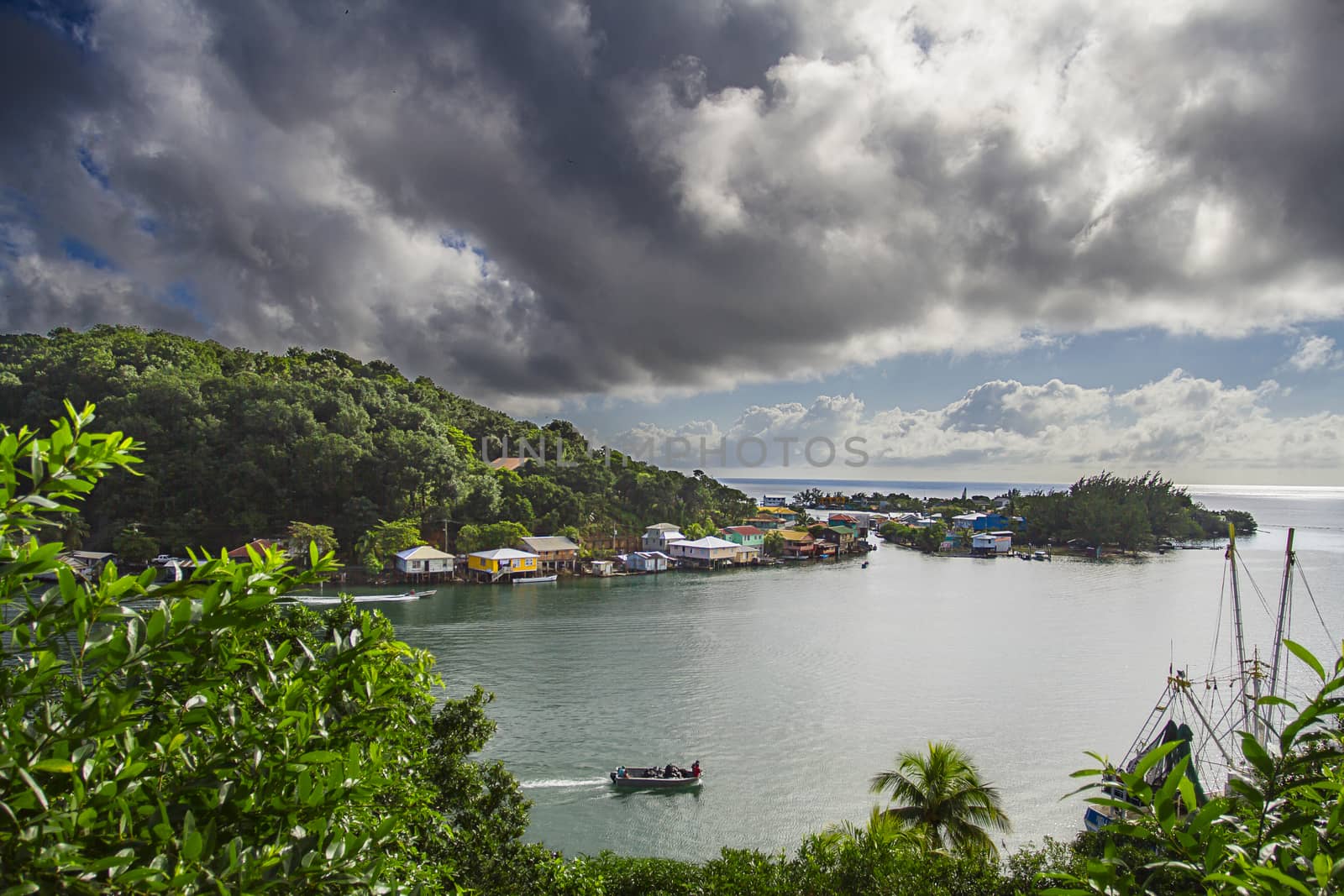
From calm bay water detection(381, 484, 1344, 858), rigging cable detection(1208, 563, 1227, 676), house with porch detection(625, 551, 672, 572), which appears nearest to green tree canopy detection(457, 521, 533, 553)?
calm bay water detection(381, 484, 1344, 858)

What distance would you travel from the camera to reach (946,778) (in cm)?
723

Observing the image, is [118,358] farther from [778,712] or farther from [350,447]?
[778,712]

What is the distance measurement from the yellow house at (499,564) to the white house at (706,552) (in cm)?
779

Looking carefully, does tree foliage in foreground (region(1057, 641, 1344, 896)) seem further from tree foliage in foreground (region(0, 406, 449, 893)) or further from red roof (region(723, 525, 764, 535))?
red roof (region(723, 525, 764, 535))

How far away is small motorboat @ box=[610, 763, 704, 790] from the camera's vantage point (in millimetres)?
9305

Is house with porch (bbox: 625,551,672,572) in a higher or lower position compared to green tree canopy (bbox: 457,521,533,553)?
lower

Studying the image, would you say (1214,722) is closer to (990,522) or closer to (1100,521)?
(1100,521)

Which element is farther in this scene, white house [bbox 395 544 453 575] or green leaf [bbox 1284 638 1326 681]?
white house [bbox 395 544 453 575]

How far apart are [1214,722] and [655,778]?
39.8ft

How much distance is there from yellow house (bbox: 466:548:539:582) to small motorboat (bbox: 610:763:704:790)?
17.7 m

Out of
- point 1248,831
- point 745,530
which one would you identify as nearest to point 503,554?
point 745,530

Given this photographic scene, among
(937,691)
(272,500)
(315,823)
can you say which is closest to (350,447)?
(272,500)

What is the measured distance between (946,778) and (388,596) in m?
19.0

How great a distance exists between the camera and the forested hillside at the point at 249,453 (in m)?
25.2
